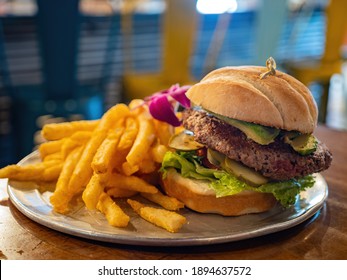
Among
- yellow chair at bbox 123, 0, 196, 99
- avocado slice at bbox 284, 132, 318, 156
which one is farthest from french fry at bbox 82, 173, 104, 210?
yellow chair at bbox 123, 0, 196, 99

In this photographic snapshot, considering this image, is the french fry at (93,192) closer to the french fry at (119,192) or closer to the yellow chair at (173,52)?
the french fry at (119,192)

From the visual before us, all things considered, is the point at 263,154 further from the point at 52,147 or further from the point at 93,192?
the point at 52,147

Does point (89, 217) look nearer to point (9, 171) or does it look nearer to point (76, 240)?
point (76, 240)

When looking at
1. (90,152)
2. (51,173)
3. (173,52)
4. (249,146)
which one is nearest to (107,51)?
(173,52)

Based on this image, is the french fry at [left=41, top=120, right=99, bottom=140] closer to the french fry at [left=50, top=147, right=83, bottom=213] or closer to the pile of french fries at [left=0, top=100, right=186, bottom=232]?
the pile of french fries at [left=0, top=100, right=186, bottom=232]

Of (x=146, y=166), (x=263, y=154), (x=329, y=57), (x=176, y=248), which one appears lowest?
(x=329, y=57)

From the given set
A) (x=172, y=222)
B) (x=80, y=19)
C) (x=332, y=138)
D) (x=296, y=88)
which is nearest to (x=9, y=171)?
(x=172, y=222)

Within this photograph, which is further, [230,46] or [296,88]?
[230,46]
